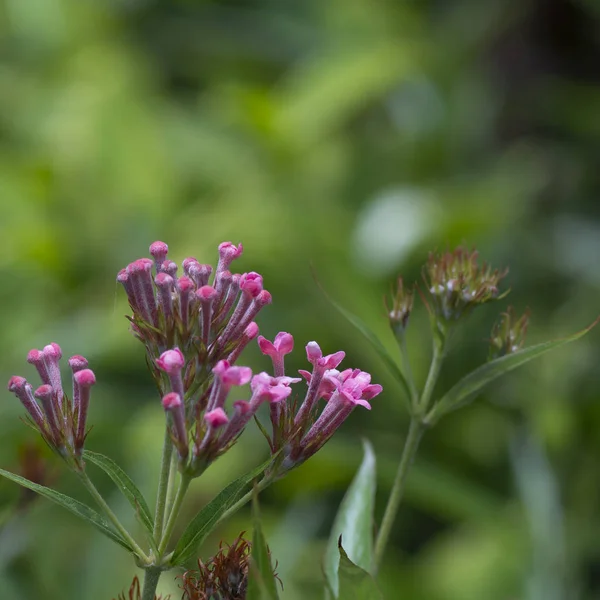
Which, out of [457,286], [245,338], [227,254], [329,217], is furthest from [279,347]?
[329,217]

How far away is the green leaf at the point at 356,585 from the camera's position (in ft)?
3.17

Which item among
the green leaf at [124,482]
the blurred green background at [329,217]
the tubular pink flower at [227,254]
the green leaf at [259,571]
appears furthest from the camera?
the blurred green background at [329,217]

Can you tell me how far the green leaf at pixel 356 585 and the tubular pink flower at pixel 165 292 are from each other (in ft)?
1.11

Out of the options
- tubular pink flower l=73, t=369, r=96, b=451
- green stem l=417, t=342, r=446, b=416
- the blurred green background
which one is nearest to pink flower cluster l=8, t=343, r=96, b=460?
tubular pink flower l=73, t=369, r=96, b=451

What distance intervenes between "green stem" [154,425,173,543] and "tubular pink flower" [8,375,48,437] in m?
0.15

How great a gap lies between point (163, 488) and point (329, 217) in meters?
2.81

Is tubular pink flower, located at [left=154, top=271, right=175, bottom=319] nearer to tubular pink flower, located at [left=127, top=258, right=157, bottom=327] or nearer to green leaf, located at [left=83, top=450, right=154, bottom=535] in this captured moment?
tubular pink flower, located at [left=127, top=258, right=157, bottom=327]

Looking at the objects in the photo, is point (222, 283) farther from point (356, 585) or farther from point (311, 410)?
point (356, 585)

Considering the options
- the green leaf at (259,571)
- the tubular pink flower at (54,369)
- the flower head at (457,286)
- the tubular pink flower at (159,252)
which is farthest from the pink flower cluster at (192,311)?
the flower head at (457,286)

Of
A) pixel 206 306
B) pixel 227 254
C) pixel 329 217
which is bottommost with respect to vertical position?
pixel 206 306

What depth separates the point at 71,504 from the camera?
979 mm

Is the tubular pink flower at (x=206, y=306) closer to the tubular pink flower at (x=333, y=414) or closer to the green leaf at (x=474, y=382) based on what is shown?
the tubular pink flower at (x=333, y=414)

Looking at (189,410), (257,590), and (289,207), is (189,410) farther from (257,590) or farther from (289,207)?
(289,207)

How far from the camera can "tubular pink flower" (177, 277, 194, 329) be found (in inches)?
41.4
